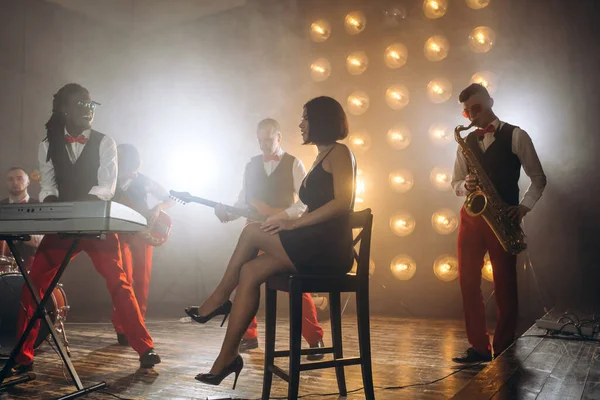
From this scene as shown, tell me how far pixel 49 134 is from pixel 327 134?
5.28ft

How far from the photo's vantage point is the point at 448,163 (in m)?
5.20

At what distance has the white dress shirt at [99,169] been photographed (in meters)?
2.74

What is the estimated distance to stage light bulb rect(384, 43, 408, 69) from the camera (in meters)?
5.37

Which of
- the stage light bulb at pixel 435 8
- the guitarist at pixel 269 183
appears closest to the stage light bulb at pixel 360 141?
the stage light bulb at pixel 435 8

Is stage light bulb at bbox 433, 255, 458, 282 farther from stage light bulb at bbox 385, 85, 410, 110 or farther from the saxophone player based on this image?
the saxophone player

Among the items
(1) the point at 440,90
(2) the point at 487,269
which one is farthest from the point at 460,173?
(1) the point at 440,90

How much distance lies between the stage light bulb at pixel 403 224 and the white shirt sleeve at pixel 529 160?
223 centimetres

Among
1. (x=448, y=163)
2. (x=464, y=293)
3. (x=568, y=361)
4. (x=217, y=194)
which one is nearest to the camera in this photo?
(x=568, y=361)

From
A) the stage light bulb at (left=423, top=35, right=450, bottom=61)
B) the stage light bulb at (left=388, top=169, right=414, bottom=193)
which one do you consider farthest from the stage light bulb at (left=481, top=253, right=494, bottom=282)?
the stage light bulb at (left=423, top=35, right=450, bottom=61)

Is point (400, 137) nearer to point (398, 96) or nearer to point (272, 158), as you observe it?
point (398, 96)

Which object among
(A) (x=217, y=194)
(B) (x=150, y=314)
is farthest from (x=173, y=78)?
(B) (x=150, y=314)

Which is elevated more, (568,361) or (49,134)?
(49,134)

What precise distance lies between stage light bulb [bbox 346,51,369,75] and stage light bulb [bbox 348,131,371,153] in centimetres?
70

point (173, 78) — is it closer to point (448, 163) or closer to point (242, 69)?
point (242, 69)
